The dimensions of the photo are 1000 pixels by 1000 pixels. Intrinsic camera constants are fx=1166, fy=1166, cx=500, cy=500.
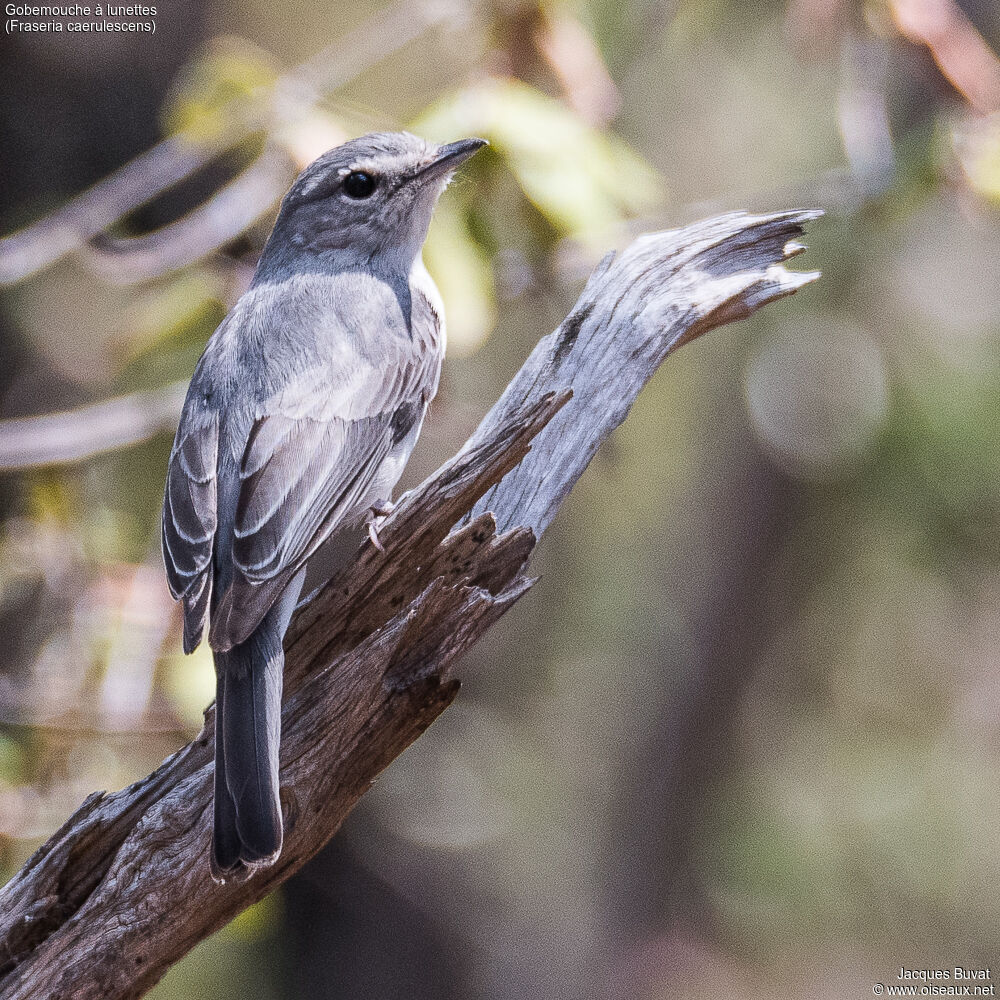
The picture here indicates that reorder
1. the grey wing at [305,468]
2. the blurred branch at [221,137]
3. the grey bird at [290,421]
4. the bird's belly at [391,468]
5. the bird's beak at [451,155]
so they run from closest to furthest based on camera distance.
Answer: the grey bird at [290,421] → the grey wing at [305,468] → the bird's belly at [391,468] → the bird's beak at [451,155] → the blurred branch at [221,137]

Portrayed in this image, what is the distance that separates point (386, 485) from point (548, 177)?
3.51ft

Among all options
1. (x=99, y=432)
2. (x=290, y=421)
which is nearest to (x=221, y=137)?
(x=99, y=432)

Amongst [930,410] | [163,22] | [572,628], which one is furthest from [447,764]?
[163,22]

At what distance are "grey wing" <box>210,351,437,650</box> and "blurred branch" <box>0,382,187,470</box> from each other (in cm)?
118

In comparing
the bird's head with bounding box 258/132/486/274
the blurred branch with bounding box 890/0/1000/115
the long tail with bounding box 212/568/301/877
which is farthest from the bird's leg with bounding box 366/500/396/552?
the blurred branch with bounding box 890/0/1000/115

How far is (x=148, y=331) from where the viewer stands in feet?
12.9

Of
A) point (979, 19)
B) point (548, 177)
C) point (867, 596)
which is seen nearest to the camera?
point (548, 177)

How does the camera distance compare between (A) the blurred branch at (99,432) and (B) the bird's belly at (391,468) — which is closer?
(B) the bird's belly at (391,468)

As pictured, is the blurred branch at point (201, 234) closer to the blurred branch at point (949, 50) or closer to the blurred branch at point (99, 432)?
the blurred branch at point (99, 432)

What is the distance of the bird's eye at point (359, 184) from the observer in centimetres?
354

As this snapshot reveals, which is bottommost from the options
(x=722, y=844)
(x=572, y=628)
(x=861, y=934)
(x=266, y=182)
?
(x=861, y=934)

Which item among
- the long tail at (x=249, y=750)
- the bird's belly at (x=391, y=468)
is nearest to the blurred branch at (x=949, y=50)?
the bird's belly at (x=391, y=468)

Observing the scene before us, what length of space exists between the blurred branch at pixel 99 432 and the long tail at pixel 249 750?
1.74 metres

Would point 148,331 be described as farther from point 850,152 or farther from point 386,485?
point 850,152
